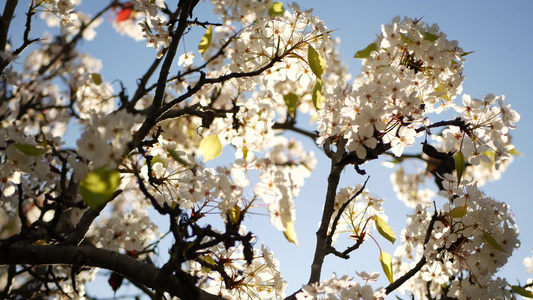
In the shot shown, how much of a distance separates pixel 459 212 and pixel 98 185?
211 centimetres

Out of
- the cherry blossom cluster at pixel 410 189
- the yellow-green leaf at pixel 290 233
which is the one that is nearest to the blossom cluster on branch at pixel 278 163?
the yellow-green leaf at pixel 290 233

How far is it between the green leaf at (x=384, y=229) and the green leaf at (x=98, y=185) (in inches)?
68.0

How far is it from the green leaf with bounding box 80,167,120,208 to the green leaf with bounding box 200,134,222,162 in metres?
1.20

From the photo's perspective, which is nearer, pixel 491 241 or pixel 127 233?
pixel 491 241

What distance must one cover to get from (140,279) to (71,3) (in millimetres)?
2640

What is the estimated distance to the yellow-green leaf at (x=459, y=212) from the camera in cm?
260

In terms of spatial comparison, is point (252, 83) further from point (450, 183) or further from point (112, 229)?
point (112, 229)

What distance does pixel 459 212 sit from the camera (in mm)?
2605

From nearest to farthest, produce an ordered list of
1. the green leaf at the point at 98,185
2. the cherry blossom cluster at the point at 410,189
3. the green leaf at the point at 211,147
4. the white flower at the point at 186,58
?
the green leaf at the point at 98,185
the green leaf at the point at 211,147
the white flower at the point at 186,58
the cherry blossom cluster at the point at 410,189

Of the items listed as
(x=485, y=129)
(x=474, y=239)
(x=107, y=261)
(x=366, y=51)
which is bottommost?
(x=107, y=261)

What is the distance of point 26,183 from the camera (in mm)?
3367

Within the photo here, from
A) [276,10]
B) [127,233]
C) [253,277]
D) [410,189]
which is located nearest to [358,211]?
[253,277]

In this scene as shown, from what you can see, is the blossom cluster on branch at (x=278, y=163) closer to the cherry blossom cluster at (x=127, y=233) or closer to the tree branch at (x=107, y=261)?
the tree branch at (x=107, y=261)

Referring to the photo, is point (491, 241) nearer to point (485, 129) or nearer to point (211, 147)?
point (485, 129)
